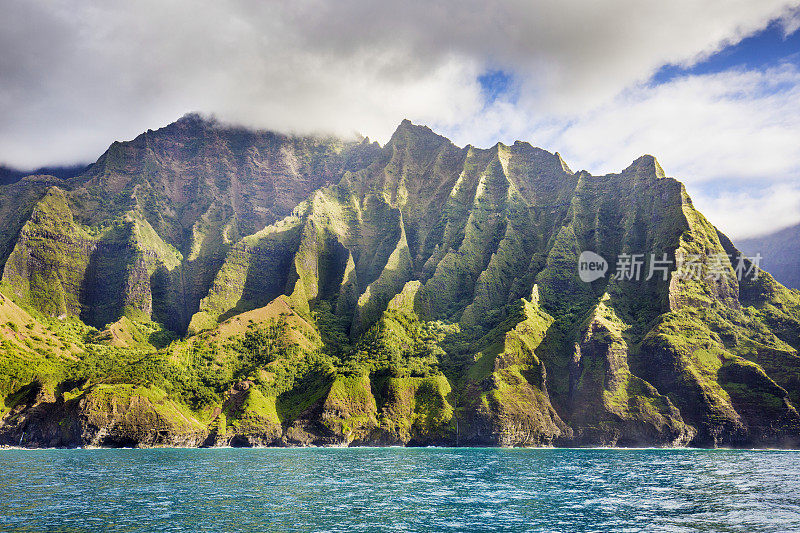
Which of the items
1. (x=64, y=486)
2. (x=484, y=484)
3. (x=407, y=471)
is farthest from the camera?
(x=407, y=471)

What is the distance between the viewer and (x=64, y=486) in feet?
268

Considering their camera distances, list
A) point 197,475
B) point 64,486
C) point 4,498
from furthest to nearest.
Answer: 1. point 197,475
2. point 64,486
3. point 4,498

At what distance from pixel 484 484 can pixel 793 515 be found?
1639 inches

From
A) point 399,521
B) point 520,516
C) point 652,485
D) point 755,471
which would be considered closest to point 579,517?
point 520,516

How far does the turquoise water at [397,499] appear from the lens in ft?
185

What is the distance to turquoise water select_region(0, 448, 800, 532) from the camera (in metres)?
56.3

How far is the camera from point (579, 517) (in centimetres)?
6000

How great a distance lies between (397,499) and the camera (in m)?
71.6

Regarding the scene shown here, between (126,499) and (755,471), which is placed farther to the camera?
(755,471)

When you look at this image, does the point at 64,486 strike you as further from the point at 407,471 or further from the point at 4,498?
the point at 407,471

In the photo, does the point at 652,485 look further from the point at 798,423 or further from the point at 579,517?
the point at 798,423

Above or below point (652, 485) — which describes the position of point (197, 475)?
below

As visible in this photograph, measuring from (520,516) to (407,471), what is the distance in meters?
52.6

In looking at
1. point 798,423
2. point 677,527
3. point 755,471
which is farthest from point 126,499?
point 798,423
